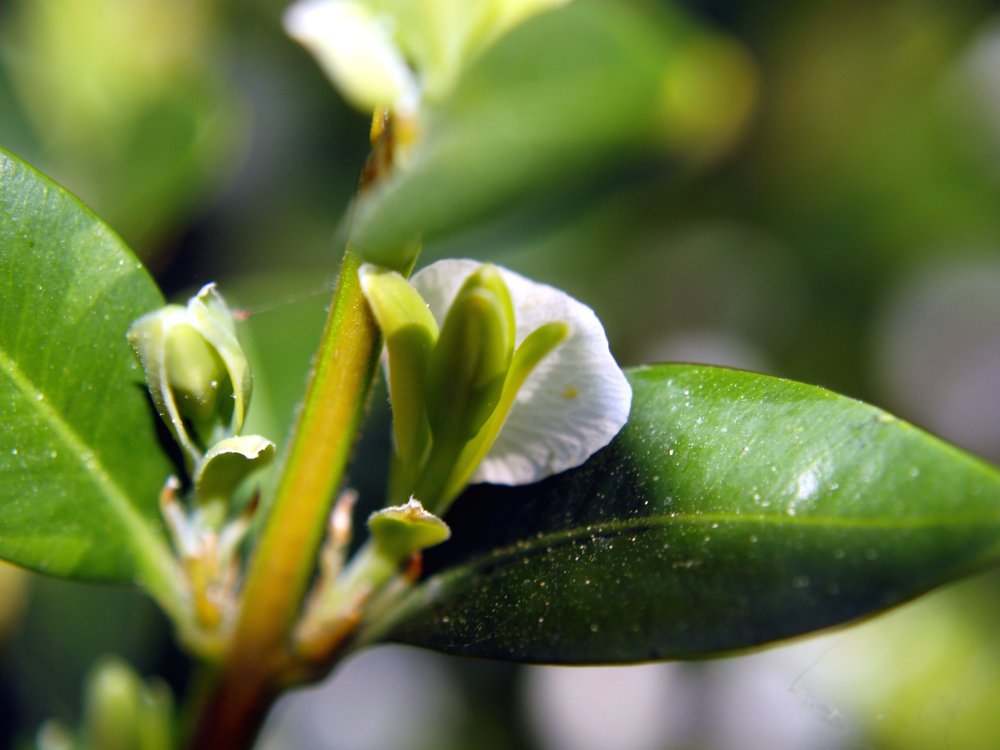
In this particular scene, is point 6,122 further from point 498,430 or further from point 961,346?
point 961,346

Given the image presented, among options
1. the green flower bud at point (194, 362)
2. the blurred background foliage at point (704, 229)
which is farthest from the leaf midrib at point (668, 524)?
the blurred background foliage at point (704, 229)

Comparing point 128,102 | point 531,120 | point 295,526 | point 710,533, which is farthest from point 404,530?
point 128,102

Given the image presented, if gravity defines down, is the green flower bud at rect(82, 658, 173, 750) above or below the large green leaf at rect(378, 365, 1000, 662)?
below

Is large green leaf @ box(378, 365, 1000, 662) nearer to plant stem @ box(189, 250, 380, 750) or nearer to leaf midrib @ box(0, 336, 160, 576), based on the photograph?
plant stem @ box(189, 250, 380, 750)

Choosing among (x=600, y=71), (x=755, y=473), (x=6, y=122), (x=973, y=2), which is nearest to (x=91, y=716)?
(x=755, y=473)

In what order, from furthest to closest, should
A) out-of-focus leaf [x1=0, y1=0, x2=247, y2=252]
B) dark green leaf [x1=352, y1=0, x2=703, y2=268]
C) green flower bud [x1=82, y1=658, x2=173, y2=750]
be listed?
out-of-focus leaf [x1=0, y1=0, x2=247, y2=252]
green flower bud [x1=82, y1=658, x2=173, y2=750]
dark green leaf [x1=352, y1=0, x2=703, y2=268]

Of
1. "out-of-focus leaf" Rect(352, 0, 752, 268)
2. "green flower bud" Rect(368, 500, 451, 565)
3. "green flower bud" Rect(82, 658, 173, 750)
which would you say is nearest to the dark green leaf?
"out-of-focus leaf" Rect(352, 0, 752, 268)
